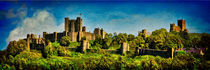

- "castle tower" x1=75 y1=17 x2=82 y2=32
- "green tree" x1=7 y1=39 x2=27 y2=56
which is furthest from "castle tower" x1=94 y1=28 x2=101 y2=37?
"green tree" x1=7 y1=39 x2=27 y2=56

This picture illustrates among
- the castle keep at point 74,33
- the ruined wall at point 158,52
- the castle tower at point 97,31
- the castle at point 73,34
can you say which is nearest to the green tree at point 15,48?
the castle at point 73,34

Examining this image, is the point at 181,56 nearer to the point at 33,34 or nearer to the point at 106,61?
the point at 106,61

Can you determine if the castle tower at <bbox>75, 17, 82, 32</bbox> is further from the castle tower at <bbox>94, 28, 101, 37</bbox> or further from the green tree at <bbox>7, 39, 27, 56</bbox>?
the green tree at <bbox>7, 39, 27, 56</bbox>

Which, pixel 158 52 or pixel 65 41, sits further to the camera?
pixel 65 41

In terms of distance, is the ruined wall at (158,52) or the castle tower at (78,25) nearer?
the ruined wall at (158,52)

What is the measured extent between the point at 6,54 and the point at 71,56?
677 inches

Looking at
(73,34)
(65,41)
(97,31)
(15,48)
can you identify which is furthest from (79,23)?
(15,48)

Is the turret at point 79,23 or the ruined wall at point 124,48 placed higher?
the turret at point 79,23

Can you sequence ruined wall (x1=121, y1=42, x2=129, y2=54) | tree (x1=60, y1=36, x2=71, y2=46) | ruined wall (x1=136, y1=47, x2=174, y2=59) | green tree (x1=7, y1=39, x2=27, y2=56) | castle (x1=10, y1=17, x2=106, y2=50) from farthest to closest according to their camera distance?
1. castle (x1=10, y1=17, x2=106, y2=50)
2. tree (x1=60, y1=36, x2=71, y2=46)
3. green tree (x1=7, y1=39, x2=27, y2=56)
4. ruined wall (x1=121, y1=42, x2=129, y2=54)
5. ruined wall (x1=136, y1=47, x2=174, y2=59)

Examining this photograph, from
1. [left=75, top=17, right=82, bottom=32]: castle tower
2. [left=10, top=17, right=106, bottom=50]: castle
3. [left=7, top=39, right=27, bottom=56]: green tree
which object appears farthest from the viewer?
[left=75, top=17, right=82, bottom=32]: castle tower

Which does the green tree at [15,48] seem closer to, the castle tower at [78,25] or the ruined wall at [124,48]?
the castle tower at [78,25]

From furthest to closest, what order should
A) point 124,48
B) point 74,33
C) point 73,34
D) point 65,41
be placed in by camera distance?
1. point 74,33
2. point 73,34
3. point 65,41
4. point 124,48

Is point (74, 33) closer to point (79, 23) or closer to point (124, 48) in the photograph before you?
point (79, 23)

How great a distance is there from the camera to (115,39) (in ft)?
217
